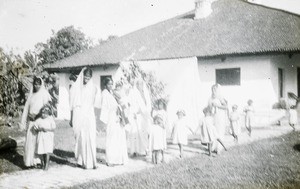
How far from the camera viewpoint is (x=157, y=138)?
20.1 feet

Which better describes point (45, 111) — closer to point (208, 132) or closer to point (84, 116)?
point (84, 116)

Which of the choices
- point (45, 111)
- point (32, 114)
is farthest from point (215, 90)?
point (32, 114)

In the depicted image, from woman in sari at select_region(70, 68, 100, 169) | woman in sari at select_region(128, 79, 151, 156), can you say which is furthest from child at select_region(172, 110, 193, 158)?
woman in sari at select_region(70, 68, 100, 169)

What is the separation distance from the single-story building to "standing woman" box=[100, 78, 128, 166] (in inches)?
128

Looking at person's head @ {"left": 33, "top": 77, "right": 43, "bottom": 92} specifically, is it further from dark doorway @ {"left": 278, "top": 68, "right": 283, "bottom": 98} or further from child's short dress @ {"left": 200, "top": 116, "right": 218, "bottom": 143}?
dark doorway @ {"left": 278, "top": 68, "right": 283, "bottom": 98}

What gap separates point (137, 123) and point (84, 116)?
1.49 metres

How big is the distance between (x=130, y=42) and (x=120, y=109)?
755cm

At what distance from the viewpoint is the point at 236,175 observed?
489 centimetres

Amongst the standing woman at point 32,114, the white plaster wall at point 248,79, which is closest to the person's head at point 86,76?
the standing woman at point 32,114

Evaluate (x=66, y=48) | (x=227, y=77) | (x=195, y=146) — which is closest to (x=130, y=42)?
(x=66, y=48)

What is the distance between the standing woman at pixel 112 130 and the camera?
19.5ft

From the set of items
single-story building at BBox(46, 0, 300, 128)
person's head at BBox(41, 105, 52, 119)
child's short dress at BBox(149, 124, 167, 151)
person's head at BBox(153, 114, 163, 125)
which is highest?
single-story building at BBox(46, 0, 300, 128)

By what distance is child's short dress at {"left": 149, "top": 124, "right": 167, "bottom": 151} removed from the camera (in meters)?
6.08

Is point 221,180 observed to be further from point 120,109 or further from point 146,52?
point 146,52
